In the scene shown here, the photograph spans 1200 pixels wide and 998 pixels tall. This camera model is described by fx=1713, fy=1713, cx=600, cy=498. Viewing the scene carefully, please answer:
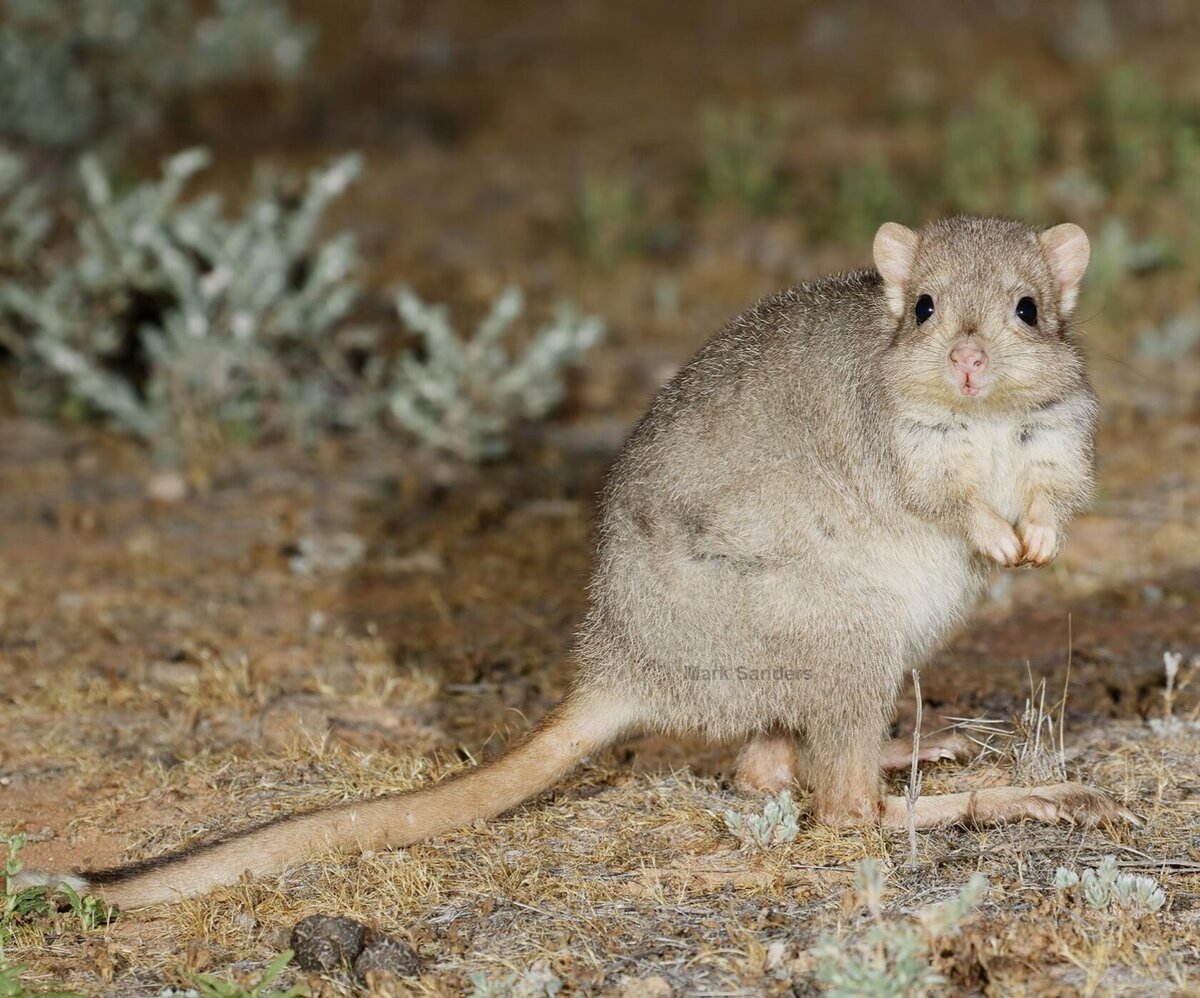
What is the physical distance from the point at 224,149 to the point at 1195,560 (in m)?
8.07

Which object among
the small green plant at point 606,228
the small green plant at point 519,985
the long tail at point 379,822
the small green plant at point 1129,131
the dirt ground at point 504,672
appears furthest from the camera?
the small green plant at point 1129,131

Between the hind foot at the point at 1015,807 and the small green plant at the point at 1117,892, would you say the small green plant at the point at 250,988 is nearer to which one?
the hind foot at the point at 1015,807

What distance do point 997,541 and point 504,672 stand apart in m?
1.94

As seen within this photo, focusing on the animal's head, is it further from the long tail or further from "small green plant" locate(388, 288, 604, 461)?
"small green plant" locate(388, 288, 604, 461)

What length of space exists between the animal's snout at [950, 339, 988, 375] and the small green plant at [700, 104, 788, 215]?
6.39 m

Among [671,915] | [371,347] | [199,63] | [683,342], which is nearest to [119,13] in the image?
[199,63]

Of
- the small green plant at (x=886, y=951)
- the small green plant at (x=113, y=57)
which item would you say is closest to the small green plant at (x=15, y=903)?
the small green plant at (x=886, y=951)

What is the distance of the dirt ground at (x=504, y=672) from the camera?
3668 mm

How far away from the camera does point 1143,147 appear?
10.2 m

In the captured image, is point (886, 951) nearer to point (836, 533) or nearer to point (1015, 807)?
point (1015, 807)

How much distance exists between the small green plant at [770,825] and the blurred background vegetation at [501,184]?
372 centimetres

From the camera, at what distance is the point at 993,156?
34.3 feet

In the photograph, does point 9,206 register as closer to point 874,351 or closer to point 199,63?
point 199,63

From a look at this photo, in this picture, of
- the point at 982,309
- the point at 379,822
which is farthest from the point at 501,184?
the point at 379,822
